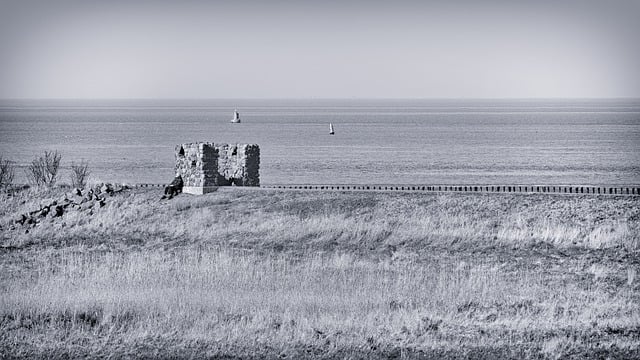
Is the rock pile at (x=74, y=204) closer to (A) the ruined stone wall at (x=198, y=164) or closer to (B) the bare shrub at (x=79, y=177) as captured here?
(A) the ruined stone wall at (x=198, y=164)

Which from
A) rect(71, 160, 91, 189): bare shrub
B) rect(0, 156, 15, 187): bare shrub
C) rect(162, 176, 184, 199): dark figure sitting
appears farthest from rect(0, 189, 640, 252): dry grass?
rect(0, 156, 15, 187): bare shrub

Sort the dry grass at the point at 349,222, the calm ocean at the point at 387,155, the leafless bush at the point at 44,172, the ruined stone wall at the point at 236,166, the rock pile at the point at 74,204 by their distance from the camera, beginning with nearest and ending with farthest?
the dry grass at the point at 349,222 < the rock pile at the point at 74,204 < the ruined stone wall at the point at 236,166 < the leafless bush at the point at 44,172 < the calm ocean at the point at 387,155

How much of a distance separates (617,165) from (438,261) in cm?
7394

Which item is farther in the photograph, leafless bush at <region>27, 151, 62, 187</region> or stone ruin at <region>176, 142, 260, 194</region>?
leafless bush at <region>27, 151, 62, 187</region>

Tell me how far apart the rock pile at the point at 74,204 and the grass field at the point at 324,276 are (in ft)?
2.50

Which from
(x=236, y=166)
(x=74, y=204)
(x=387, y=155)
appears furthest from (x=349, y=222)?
(x=387, y=155)

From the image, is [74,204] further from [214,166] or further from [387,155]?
[387,155]

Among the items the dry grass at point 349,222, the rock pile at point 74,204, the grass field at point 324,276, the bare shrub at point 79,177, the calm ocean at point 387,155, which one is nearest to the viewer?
the grass field at point 324,276

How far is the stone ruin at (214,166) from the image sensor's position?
150 feet

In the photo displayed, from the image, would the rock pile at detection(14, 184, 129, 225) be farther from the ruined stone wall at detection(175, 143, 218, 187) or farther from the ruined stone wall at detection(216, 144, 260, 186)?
the ruined stone wall at detection(216, 144, 260, 186)

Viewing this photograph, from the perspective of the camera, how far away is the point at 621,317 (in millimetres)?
24391

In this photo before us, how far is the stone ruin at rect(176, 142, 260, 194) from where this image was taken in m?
45.8

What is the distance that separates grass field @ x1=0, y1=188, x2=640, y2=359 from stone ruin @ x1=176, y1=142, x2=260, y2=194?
103 centimetres

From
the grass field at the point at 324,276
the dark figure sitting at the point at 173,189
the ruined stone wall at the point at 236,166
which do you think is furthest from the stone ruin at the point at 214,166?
the grass field at the point at 324,276
